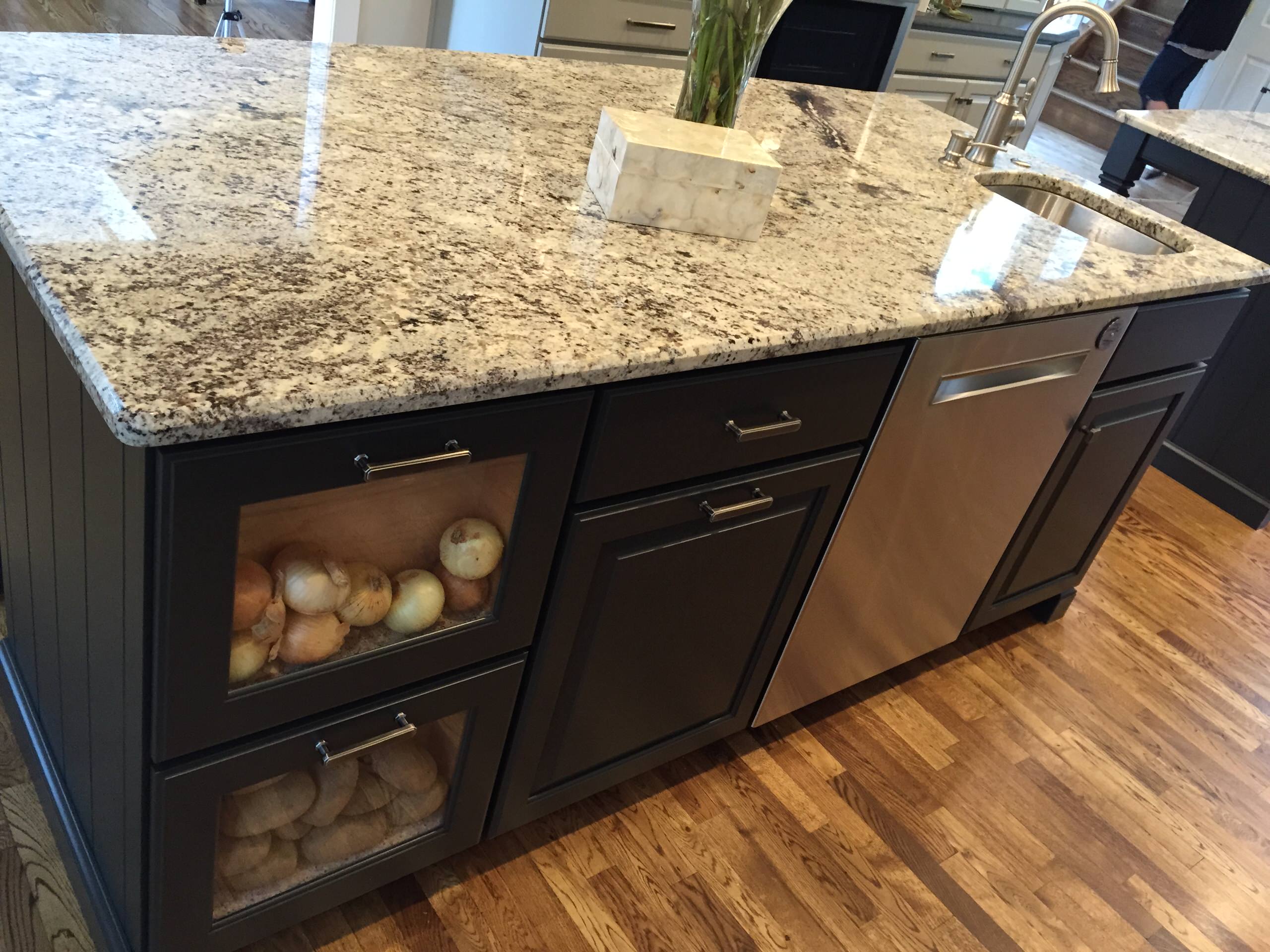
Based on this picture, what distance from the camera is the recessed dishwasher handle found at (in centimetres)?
150

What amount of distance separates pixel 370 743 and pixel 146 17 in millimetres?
4805

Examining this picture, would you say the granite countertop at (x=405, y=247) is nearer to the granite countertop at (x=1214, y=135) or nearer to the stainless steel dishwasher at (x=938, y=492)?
the stainless steel dishwasher at (x=938, y=492)

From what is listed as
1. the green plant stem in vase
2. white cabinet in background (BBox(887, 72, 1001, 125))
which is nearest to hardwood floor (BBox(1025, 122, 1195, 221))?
white cabinet in background (BBox(887, 72, 1001, 125))

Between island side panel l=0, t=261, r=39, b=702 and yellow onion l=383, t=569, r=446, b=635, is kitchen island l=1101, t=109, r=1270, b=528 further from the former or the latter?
island side panel l=0, t=261, r=39, b=702

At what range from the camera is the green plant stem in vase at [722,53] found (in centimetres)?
138

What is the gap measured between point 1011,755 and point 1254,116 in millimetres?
2441

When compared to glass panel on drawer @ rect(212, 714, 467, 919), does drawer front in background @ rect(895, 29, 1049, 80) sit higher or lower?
higher

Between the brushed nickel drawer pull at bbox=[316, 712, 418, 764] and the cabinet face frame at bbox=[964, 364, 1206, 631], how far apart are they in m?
1.28

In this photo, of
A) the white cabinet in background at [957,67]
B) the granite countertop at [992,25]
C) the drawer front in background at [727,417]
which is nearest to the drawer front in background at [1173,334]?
the drawer front in background at [727,417]

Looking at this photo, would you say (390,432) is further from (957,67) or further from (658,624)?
(957,67)

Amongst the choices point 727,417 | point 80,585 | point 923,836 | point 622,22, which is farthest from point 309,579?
point 622,22

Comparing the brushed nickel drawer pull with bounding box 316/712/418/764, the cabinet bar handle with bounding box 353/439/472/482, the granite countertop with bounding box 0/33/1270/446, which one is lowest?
the brushed nickel drawer pull with bounding box 316/712/418/764

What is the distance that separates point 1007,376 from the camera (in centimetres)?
160

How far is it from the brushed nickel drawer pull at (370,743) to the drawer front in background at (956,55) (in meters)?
3.66
